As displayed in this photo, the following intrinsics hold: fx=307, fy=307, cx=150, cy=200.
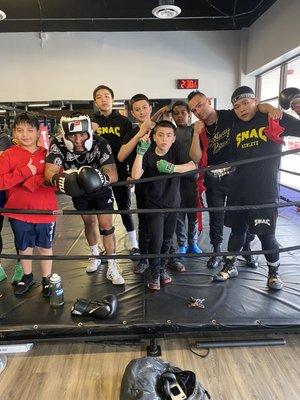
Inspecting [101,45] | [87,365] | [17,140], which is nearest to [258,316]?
[87,365]

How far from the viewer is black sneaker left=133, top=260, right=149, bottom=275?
2.43 m

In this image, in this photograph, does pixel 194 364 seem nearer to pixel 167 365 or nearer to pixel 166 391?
pixel 167 365

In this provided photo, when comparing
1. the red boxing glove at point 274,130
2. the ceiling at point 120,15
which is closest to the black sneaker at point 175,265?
the red boxing glove at point 274,130

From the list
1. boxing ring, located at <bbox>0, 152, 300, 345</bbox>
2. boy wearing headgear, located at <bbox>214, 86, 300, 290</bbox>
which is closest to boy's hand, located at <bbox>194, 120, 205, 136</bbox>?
boy wearing headgear, located at <bbox>214, 86, 300, 290</bbox>

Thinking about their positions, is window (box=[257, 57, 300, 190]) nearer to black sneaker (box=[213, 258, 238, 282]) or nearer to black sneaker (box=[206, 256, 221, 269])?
black sneaker (box=[206, 256, 221, 269])

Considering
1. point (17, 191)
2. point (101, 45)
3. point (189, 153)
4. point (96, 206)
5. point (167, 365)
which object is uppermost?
point (101, 45)

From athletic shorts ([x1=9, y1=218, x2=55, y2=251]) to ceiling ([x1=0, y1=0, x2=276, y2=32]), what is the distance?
3.65 meters

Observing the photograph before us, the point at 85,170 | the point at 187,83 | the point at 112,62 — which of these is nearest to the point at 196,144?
the point at 85,170

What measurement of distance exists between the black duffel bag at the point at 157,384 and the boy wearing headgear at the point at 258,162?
3.24 ft

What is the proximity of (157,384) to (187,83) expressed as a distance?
557 centimetres

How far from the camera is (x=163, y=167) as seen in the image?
6.53ft

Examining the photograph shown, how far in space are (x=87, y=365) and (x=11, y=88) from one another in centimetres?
571

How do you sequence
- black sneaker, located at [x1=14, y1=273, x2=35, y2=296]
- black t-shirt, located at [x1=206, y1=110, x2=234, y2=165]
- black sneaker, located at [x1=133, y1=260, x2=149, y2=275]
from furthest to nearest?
black sneaker, located at [x1=133, y1=260, x2=149, y2=275] → black t-shirt, located at [x1=206, y1=110, x2=234, y2=165] → black sneaker, located at [x1=14, y1=273, x2=35, y2=296]

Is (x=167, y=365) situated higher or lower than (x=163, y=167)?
lower
